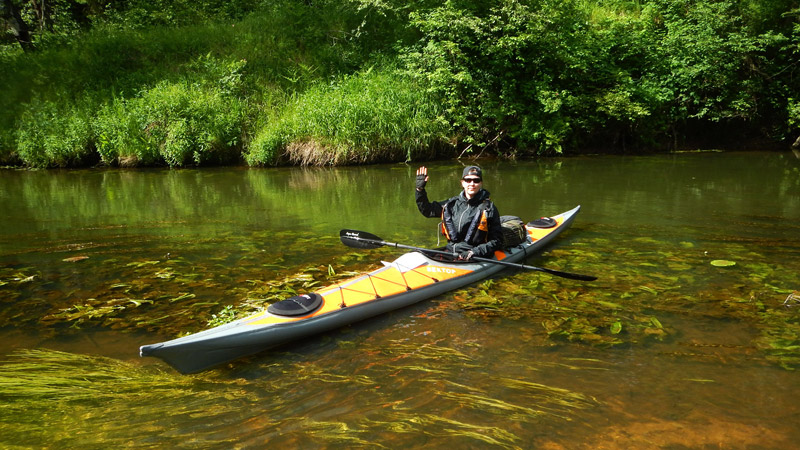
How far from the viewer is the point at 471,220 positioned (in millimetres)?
5562

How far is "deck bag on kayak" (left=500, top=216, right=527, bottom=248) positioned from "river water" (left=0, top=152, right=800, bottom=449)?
1.24 ft

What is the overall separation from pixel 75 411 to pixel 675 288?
5043 mm

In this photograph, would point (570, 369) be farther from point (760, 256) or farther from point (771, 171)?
point (771, 171)

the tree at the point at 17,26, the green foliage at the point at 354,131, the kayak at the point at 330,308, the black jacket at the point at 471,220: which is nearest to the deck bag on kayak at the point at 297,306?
the kayak at the point at 330,308

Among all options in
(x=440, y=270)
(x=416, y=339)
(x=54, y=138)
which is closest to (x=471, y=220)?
(x=440, y=270)

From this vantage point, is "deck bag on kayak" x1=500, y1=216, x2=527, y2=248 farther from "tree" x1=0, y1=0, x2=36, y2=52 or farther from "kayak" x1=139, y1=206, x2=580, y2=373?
"tree" x1=0, y1=0, x2=36, y2=52

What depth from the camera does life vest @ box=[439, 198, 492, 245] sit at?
18.0 ft

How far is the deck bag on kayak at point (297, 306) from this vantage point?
4.11 m

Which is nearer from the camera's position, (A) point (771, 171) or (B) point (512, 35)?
(A) point (771, 171)

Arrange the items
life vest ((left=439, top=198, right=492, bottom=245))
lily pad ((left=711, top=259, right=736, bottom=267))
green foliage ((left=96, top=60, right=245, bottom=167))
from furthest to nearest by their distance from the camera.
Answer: green foliage ((left=96, top=60, right=245, bottom=167)) < lily pad ((left=711, top=259, right=736, bottom=267)) < life vest ((left=439, top=198, right=492, bottom=245))

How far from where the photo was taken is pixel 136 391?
342 cm

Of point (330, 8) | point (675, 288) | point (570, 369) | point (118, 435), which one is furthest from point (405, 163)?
point (118, 435)

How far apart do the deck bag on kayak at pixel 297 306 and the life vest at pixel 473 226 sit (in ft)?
6.16

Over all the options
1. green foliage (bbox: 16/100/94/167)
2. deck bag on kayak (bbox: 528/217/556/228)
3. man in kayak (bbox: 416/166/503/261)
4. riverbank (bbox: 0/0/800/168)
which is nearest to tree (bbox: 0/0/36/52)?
riverbank (bbox: 0/0/800/168)
